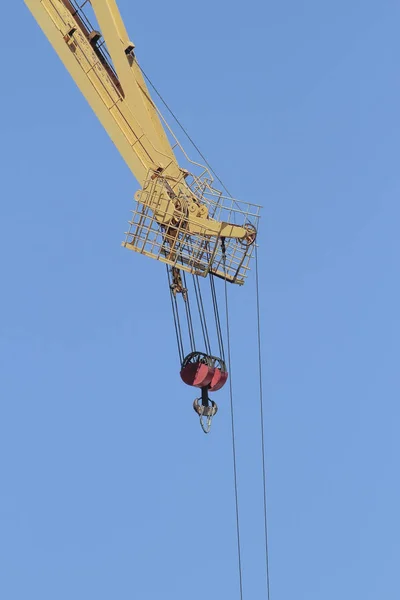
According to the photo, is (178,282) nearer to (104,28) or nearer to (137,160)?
(137,160)

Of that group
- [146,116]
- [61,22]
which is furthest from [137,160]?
[61,22]

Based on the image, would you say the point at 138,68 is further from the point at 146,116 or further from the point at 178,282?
the point at 178,282

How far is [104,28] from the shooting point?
112 ft

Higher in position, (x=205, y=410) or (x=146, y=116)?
(x=146, y=116)

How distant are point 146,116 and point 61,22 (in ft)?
8.38

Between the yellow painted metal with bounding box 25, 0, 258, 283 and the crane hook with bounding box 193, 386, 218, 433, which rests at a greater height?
the yellow painted metal with bounding box 25, 0, 258, 283

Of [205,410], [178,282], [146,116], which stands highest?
[146,116]

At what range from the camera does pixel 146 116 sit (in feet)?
113

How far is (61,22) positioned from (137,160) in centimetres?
319

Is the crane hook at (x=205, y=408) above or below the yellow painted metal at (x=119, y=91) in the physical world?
below

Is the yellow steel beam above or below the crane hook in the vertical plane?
above

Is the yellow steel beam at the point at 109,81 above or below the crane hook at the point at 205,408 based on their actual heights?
above

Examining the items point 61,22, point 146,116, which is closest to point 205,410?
point 146,116

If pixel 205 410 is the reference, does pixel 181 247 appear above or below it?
above
